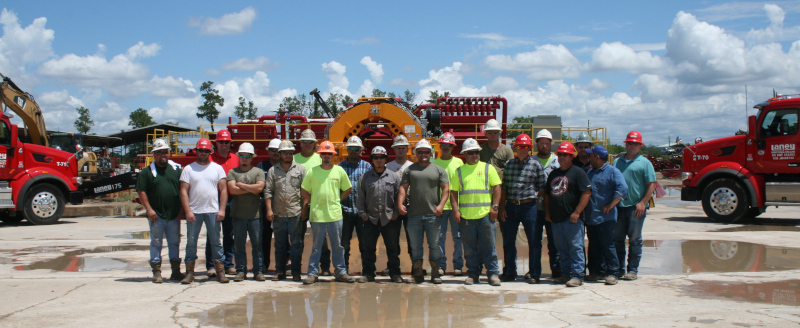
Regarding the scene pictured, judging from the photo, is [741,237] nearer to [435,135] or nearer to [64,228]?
[435,135]

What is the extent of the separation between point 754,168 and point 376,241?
34.8ft

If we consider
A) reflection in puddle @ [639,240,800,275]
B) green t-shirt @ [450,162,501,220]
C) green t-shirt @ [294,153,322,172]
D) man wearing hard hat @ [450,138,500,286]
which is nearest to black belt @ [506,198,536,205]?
man wearing hard hat @ [450,138,500,286]

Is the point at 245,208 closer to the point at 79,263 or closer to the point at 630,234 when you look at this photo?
the point at 79,263

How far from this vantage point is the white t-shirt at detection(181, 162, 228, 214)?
23.2ft

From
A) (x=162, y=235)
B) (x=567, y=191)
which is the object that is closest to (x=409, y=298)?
(x=567, y=191)

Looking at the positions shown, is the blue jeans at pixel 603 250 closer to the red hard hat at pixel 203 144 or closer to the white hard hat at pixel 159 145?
the red hard hat at pixel 203 144

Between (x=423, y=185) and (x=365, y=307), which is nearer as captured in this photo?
(x=365, y=307)

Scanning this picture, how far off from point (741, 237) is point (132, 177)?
1450 centimetres

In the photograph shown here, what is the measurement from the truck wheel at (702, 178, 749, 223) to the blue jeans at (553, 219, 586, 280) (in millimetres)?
8578

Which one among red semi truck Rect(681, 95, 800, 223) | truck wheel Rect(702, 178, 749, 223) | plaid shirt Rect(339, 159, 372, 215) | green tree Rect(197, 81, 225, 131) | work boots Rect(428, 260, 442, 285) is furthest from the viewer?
green tree Rect(197, 81, 225, 131)

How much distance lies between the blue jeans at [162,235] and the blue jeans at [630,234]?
5580 millimetres

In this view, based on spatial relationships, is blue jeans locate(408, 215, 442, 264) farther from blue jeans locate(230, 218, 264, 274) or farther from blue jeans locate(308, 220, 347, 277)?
blue jeans locate(230, 218, 264, 274)

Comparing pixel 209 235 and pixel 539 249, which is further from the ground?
pixel 209 235

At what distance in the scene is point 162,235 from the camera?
7227 mm
